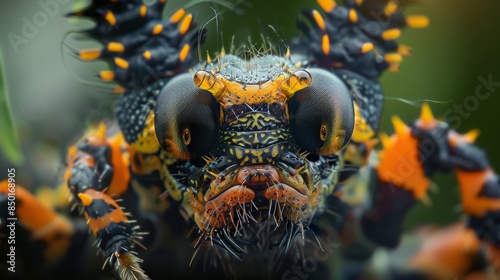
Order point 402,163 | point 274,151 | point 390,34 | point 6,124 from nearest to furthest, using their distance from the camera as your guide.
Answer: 1. point 274,151
2. point 6,124
3. point 390,34
4. point 402,163

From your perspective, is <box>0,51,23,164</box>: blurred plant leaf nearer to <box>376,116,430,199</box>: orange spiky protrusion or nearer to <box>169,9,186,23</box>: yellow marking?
<box>169,9,186,23</box>: yellow marking

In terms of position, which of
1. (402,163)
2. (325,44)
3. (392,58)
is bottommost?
(402,163)

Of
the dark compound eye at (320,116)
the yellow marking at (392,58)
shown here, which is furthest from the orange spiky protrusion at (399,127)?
the dark compound eye at (320,116)

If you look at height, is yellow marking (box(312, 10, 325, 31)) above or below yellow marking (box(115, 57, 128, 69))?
below

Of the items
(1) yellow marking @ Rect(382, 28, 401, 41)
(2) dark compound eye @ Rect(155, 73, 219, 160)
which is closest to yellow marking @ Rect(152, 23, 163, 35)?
(2) dark compound eye @ Rect(155, 73, 219, 160)

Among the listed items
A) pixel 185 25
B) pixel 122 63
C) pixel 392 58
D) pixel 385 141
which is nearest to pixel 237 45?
pixel 185 25

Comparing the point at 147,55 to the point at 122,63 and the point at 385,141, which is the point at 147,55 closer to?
the point at 122,63

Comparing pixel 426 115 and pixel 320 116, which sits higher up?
pixel 320 116

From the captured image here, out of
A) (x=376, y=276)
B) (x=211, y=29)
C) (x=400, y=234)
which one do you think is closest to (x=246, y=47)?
(x=211, y=29)
